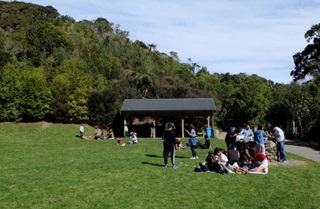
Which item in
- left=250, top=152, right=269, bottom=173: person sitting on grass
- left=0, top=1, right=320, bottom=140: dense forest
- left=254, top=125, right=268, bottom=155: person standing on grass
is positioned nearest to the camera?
left=250, top=152, right=269, bottom=173: person sitting on grass

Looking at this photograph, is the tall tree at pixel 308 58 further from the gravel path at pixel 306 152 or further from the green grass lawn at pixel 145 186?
the green grass lawn at pixel 145 186

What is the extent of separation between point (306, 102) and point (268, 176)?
22.9 meters

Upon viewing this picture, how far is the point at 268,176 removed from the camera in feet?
36.1

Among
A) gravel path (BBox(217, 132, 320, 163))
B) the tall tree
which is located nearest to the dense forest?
the tall tree

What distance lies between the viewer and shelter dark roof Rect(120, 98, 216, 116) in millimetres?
32438

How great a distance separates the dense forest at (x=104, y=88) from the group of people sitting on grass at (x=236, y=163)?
19.8 m

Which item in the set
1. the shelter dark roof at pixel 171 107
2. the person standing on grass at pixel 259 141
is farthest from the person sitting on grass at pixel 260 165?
the shelter dark roof at pixel 171 107

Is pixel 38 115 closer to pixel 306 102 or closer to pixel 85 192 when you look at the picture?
pixel 306 102

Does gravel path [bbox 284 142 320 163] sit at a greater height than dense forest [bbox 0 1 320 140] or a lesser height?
lesser

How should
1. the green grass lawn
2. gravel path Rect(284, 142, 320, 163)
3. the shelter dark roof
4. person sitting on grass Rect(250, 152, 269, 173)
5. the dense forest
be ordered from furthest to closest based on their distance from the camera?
the dense forest → the shelter dark roof → gravel path Rect(284, 142, 320, 163) → person sitting on grass Rect(250, 152, 269, 173) → the green grass lawn

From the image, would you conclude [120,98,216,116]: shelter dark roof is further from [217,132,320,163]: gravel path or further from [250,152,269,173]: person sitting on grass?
[250,152,269,173]: person sitting on grass

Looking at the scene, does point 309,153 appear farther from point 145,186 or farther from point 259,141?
point 145,186

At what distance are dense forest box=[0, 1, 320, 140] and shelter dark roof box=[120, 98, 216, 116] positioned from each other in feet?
15.2

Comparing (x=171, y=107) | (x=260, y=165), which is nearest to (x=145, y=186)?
(x=260, y=165)
